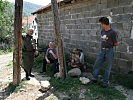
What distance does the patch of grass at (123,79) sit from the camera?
720cm

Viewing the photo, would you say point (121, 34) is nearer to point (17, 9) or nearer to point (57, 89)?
point (57, 89)

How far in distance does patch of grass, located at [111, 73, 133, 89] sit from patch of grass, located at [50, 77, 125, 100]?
45 centimetres

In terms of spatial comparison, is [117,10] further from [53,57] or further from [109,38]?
[53,57]

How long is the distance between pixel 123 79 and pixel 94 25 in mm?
2436

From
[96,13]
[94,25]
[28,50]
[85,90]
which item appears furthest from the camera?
[94,25]

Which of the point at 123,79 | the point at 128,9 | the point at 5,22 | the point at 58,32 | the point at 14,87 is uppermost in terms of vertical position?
the point at 5,22

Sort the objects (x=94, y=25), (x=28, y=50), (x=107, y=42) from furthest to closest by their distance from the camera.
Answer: (x=94, y=25) < (x=28, y=50) < (x=107, y=42)

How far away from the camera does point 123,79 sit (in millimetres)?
7461

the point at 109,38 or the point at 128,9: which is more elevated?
the point at 128,9

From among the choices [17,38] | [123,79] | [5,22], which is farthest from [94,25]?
[5,22]

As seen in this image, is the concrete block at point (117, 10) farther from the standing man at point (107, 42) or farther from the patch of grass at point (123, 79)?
the patch of grass at point (123, 79)

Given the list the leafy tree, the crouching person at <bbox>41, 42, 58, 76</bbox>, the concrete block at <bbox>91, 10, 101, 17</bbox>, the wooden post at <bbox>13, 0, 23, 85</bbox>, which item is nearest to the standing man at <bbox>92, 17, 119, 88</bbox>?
the concrete block at <bbox>91, 10, 101, 17</bbox>

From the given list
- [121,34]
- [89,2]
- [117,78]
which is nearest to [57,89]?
[117,78]

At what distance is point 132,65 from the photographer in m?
7.39
